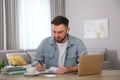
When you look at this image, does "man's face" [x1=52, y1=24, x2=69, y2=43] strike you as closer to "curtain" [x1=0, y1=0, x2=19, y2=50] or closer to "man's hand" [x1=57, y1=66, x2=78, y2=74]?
"man's hand" [x1=57, y1=66, x2=78, y2=74]

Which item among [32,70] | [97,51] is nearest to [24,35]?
[97,51]

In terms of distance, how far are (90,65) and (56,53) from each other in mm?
547

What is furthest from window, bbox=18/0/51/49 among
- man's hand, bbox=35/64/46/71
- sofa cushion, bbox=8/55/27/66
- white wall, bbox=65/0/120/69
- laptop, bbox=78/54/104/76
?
laptop, bbox=78/54/104/76

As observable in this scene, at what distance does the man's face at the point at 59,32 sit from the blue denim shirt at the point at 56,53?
3.6 inches

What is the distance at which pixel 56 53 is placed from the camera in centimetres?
268

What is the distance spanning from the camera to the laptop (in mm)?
2188

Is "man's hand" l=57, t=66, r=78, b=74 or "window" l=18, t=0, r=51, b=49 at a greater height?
"window" l=18, t=0, r=51, b=49

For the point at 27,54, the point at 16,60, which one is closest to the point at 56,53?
the point at 16,60

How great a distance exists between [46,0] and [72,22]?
A: 93cm

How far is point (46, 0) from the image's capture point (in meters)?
6.79

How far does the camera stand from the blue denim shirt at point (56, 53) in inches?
→ 106

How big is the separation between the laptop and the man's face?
0.52 meters

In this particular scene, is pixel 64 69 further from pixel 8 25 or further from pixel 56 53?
pixel 8 25

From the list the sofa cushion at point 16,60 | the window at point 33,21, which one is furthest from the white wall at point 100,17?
the sofa cushion at point 16,60
